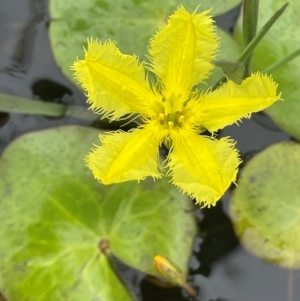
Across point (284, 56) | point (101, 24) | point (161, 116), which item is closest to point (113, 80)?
point (161, 116)

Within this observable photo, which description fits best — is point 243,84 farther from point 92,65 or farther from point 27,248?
point 27,248

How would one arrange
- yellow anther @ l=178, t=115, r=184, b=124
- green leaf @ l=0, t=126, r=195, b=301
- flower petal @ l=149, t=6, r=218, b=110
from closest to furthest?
flower petal @ l=149, t=6, r=218, b=110, yellow anther @ l=178, t=115, r=184, b=124, green leaf @ l=0, t=126, r=195, b=301

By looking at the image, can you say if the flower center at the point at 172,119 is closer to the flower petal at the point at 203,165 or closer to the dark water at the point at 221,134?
the flower petal at the point at 203,165

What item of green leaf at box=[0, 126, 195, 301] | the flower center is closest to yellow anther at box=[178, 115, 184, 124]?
the flower center

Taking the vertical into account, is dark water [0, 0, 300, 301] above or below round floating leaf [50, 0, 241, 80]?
below

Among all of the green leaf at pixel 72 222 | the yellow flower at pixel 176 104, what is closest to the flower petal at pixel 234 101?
the yellow flower at pixel 176 104

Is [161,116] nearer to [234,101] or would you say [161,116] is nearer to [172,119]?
[172,119]

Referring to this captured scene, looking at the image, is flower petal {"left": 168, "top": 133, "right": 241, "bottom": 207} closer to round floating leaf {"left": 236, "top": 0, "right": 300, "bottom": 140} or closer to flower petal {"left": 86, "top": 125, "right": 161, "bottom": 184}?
flower petal {"left": 86, "top": 125, "right": 161, "bottom": 184}
